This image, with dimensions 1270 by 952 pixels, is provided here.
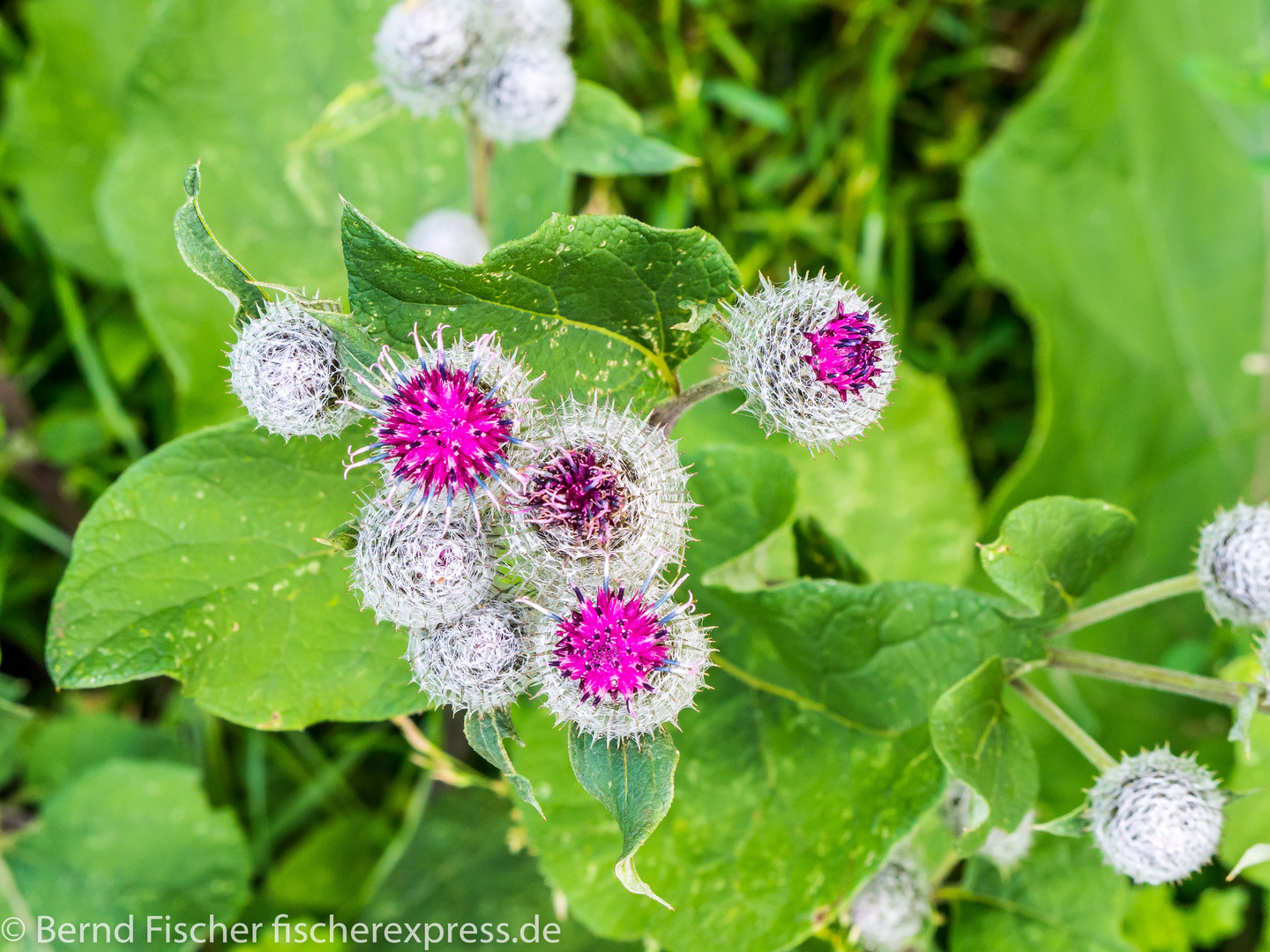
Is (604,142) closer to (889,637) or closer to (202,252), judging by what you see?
(202,252)

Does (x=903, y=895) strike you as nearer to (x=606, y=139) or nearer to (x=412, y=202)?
(x=606, y=139)

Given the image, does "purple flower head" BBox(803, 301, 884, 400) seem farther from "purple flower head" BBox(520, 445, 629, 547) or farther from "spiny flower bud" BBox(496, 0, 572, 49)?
"spiny flower bud" BBox(496, 0, 572, 49)

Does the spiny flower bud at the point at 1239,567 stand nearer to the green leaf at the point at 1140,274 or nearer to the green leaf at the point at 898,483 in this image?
the green leaf at the point at 898,483

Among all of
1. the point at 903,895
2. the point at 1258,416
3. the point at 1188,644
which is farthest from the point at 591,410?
the point at 1258,416

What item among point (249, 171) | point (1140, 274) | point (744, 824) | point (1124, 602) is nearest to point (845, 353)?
point (1124, 602)

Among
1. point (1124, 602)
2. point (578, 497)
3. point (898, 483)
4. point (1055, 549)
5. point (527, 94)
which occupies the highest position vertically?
point (527, 94)

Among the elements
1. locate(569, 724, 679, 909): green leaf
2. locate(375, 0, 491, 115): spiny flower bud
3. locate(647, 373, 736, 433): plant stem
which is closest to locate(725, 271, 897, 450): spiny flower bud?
locate(647, 373, 736, 433): plant stem
